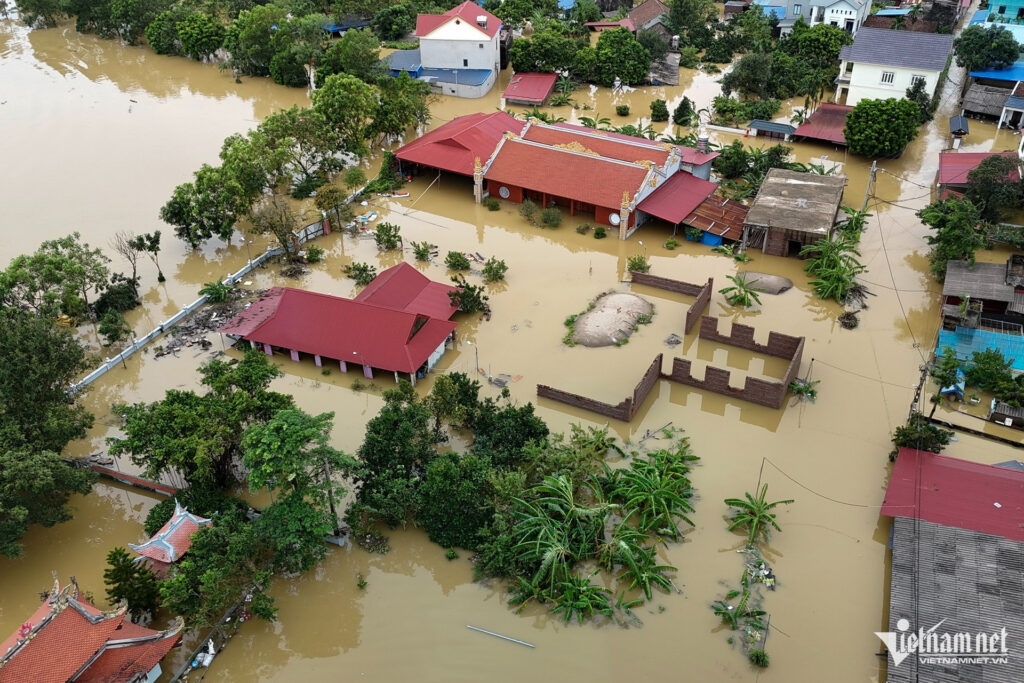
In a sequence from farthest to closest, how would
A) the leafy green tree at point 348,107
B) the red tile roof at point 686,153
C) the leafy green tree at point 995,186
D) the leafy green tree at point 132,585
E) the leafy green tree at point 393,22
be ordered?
the leafy green tree at point 393,22
the leafy green tree at point 348,107
the red tile roof at point 686,153
the leafy green tree at point 995,186
the leafy green tree at point 132,585

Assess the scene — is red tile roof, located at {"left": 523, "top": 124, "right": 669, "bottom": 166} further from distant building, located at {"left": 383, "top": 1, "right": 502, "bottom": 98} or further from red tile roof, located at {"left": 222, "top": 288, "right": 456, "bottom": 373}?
red tile roof, located at {"left": 222, "top": 288, "right": 456, "bottom": 373}

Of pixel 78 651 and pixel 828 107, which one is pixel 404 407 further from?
pixel 828 107

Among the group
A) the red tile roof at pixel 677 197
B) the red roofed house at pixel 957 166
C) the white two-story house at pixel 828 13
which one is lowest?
the red tile roof at pixel 677 197

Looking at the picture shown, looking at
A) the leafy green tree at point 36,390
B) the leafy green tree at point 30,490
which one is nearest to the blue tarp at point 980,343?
the leafy green tree at point 30,490

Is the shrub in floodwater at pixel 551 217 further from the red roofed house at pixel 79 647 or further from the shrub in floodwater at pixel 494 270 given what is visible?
the red roofed house at pixel 79 647

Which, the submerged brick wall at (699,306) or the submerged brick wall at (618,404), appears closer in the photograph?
the submerged brick wall at (618,404)

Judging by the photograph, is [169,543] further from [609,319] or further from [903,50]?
[903,50]

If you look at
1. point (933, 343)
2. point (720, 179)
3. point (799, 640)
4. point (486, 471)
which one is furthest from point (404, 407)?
point (720, 179)
